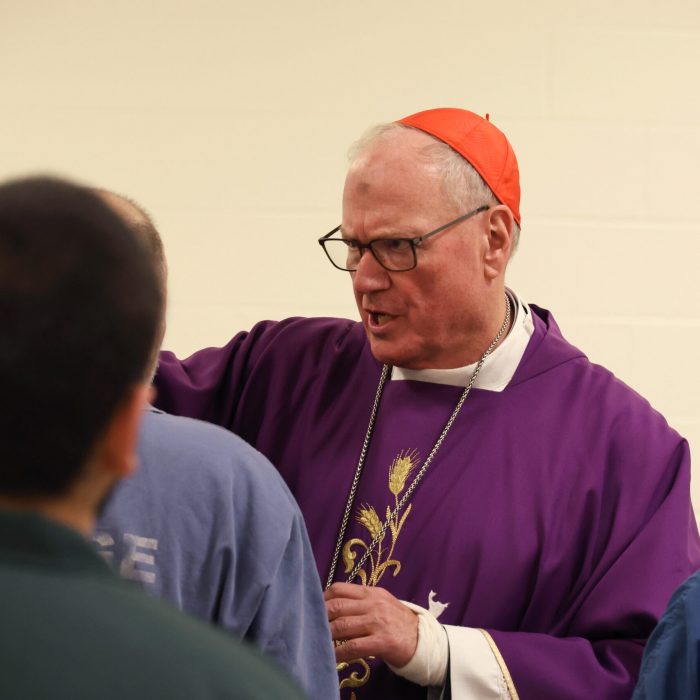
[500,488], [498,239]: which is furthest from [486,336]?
[500,488]

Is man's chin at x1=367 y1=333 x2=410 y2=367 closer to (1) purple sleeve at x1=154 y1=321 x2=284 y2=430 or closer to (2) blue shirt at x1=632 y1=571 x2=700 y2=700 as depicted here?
(1) purple sleeve at x1=154 y1=321 x2=284 y2=430

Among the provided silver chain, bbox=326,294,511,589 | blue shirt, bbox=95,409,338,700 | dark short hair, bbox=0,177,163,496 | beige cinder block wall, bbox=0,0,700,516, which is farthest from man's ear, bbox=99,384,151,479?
beige cinder block wall, bbox=0,0,700,516

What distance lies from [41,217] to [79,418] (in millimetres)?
124

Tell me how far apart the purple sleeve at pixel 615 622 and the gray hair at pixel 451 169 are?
0.68 metres

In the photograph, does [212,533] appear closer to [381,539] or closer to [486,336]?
[381,539]

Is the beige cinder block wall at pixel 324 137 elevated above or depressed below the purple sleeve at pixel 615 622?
above

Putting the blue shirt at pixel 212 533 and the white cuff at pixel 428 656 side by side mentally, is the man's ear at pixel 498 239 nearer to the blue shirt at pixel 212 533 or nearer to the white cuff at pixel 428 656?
the white cuff at pixel 428 656

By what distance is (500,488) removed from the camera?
257cm

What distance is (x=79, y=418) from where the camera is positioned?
81 cm

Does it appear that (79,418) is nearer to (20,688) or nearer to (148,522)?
(20,688)

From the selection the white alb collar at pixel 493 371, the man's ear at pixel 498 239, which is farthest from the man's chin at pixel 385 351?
the man's ear at pixel 498 239

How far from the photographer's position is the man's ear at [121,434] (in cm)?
83

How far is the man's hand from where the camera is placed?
87.7 inches

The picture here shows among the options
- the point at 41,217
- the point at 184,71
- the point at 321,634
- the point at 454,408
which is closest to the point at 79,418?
the point at 41,217
